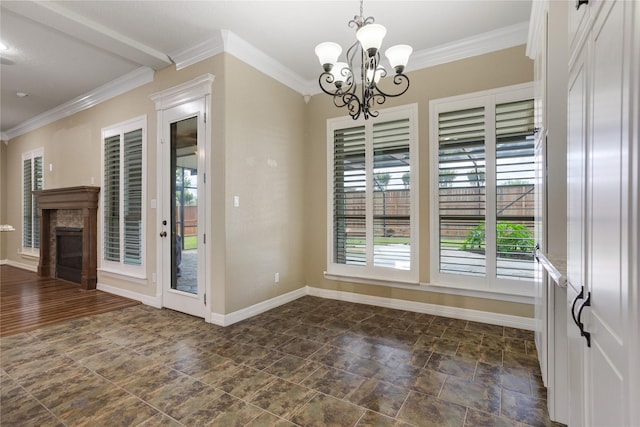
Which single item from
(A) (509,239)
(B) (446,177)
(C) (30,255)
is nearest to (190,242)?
(B) (446,177)

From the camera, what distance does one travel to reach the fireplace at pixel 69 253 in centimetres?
525

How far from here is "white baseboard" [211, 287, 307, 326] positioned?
11.0 ft

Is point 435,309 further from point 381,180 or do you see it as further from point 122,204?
point 122,204

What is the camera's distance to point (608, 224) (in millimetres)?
857

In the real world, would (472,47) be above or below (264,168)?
above

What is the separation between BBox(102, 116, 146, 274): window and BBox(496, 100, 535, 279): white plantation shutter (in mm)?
4314

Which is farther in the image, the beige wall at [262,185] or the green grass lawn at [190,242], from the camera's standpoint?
the green grass lawn at [190,242]

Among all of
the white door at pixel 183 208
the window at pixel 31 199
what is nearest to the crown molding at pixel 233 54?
the white door at pixel 183 208

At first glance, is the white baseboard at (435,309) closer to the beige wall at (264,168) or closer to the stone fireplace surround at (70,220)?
the beige wall at (264,168)

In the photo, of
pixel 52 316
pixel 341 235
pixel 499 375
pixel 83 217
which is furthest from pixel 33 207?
pixel 499 375

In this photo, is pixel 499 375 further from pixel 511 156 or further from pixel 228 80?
pixel 228 80

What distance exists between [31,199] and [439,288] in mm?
8019

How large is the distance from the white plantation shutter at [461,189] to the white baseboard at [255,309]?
1.98 m

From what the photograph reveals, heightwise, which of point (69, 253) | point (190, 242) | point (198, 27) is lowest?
point (69, 253)
